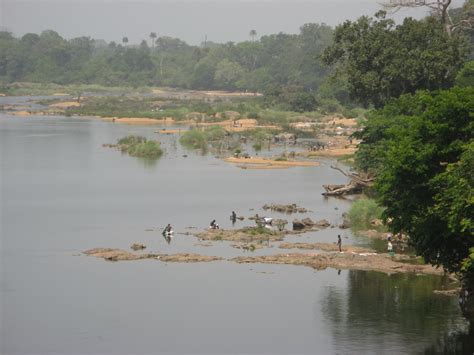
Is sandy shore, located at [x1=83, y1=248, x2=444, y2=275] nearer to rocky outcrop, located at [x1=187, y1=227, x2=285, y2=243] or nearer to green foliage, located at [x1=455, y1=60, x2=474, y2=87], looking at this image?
rocky outcrop, located at [x1=187, y1=227, x2=285, y2=243]

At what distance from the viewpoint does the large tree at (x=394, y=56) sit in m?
71.9

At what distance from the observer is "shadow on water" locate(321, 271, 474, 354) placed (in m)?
34.3

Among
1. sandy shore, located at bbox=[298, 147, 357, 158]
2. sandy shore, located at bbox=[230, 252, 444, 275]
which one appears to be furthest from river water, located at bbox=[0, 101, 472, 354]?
sandy shore, located at bbox=[298, 147, 357, 158]

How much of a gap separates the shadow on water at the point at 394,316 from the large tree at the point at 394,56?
3093 cm

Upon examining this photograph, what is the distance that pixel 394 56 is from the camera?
72.9 m

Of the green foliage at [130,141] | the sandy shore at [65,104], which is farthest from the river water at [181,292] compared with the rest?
the sandy shore at [65,104]

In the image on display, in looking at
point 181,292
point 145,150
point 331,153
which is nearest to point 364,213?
point 181,292

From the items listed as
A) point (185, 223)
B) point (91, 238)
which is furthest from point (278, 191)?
point (91, 238)

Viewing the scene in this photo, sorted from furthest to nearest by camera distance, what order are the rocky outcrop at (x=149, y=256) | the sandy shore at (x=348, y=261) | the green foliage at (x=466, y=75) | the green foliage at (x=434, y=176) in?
the green foliage at (x=466, y=75) → the rocky outcrop at (x=149, y=256) → the sandy shore at (x=348, y=261) → the green foliage at (x=434, y=176)

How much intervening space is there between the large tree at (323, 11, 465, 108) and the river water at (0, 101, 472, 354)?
32.4ft

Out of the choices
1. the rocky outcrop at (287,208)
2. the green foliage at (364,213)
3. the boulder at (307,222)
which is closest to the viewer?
the boulder at (307,222)

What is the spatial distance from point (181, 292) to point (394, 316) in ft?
29.5

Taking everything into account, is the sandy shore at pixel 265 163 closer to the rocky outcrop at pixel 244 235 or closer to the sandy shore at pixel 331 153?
the sandy shore at pixel 331 153

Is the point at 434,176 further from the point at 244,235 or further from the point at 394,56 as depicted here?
the point at 394,56
